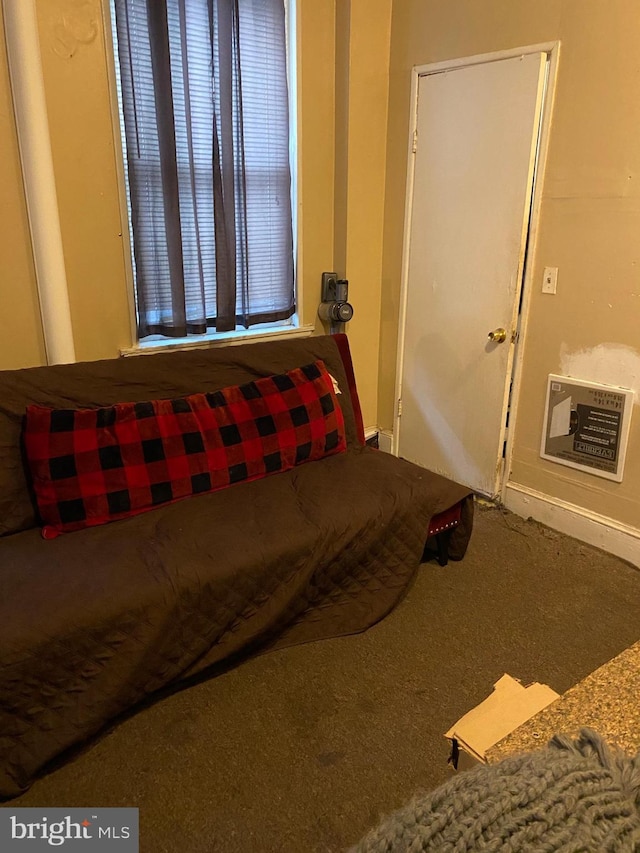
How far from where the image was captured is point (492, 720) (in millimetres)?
1212

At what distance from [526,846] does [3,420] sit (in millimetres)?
2058

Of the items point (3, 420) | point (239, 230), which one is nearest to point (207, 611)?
point (3, 420)

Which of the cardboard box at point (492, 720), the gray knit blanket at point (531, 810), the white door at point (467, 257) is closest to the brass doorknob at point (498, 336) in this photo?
the white door at point (467, 257)

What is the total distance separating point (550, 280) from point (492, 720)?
210 centimetres

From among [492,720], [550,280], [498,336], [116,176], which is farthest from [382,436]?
[492,720]

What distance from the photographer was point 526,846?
23.1 inches

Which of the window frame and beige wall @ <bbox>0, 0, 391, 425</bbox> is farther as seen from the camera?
the window frame

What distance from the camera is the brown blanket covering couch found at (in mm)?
1689

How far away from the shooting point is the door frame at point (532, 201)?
265 centimetres

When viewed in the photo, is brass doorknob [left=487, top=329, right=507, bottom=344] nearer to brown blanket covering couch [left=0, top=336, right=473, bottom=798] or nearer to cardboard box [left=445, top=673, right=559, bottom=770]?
brown blanket covering couch [left=0, top=336, right=473, bottom=798]

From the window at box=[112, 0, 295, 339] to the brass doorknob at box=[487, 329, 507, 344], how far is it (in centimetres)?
112

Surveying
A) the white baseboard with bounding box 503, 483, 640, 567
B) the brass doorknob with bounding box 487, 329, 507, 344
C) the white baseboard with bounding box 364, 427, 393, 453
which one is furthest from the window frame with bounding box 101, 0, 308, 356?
the white baseboard with bounding box 503, 483, 640, 567

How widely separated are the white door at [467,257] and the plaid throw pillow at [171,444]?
849 mm

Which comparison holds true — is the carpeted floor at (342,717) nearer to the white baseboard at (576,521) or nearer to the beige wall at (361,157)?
the white baseboard at (576,521)
